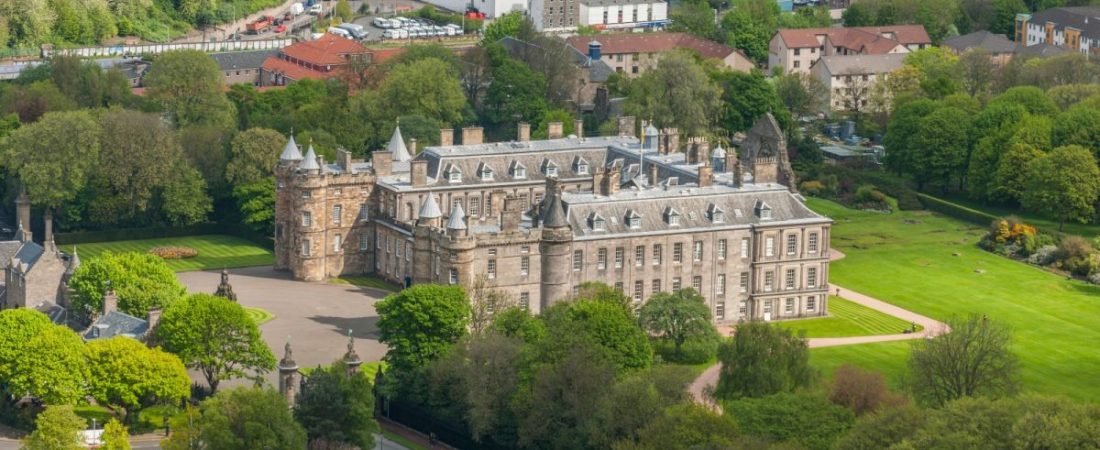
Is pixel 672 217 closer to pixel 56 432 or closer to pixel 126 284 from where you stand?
pixel 126 284

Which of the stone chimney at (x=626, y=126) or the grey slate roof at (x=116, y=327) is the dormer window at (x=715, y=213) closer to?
the stone chimney at (x=626, y=126)

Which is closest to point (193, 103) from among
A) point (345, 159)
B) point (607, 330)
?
point (345, 159)

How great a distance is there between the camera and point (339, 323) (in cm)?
15338

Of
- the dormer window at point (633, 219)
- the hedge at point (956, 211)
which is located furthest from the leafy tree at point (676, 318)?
the hedge at point (956, 211)

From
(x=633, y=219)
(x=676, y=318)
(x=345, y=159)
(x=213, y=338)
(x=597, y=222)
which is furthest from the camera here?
(x=345, y=159)

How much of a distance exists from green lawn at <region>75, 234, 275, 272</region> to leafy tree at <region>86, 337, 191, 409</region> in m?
37.0

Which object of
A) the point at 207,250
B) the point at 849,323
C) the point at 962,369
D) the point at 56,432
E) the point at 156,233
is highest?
the point at 156,233

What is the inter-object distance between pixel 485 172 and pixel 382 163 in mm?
6888

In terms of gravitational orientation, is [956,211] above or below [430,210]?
below

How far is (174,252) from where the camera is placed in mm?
172625

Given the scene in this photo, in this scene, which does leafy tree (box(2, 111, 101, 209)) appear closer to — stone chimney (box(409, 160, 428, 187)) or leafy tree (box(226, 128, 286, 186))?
leafy tree (box(226, 128, 286, 186))

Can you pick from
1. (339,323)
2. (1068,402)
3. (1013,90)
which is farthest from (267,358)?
(1013,90)

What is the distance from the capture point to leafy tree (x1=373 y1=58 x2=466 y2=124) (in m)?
194

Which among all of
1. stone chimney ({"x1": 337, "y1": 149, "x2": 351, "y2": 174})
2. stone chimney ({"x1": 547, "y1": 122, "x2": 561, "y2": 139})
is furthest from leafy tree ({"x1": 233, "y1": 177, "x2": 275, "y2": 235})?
stone chimney ({"x1": 547, "y1": 122, "x2": 561, "y2": 139})
